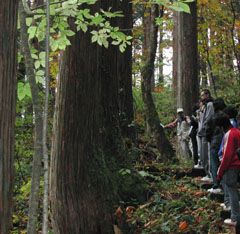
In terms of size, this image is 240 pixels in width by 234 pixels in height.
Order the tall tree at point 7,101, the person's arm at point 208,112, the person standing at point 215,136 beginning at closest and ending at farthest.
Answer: the tall tree at point 7,101 → the person standing at point 215,136 → the person's arm at point 208,112

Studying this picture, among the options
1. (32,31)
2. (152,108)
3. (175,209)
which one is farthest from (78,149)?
(152,108)

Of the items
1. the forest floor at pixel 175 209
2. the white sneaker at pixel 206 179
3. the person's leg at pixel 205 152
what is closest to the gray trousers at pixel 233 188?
the forest floor at pixel 175 209

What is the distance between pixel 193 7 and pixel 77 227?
30.3 feet

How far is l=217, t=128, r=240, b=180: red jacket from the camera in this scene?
22.4 feet

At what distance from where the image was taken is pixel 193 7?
1438 cm

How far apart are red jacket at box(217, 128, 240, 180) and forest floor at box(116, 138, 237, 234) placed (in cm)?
103

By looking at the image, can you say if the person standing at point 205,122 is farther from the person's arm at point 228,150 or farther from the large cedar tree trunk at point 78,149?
the large cedar tree trunk at point 78,149

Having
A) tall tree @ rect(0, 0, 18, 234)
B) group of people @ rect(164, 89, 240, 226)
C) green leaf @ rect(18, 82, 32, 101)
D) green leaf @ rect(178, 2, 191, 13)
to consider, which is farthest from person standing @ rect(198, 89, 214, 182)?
tall tree @ rect(0, 0, 18, 234)

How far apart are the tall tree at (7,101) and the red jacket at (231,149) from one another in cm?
421

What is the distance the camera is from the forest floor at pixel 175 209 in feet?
24.5

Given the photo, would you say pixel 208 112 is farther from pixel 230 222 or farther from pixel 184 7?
pixel 184 7

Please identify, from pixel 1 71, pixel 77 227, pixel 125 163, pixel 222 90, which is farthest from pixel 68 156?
pixel 222 90

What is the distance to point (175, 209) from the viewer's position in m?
8.32

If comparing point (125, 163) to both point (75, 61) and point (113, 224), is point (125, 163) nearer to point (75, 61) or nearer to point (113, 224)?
point (113, 224)
